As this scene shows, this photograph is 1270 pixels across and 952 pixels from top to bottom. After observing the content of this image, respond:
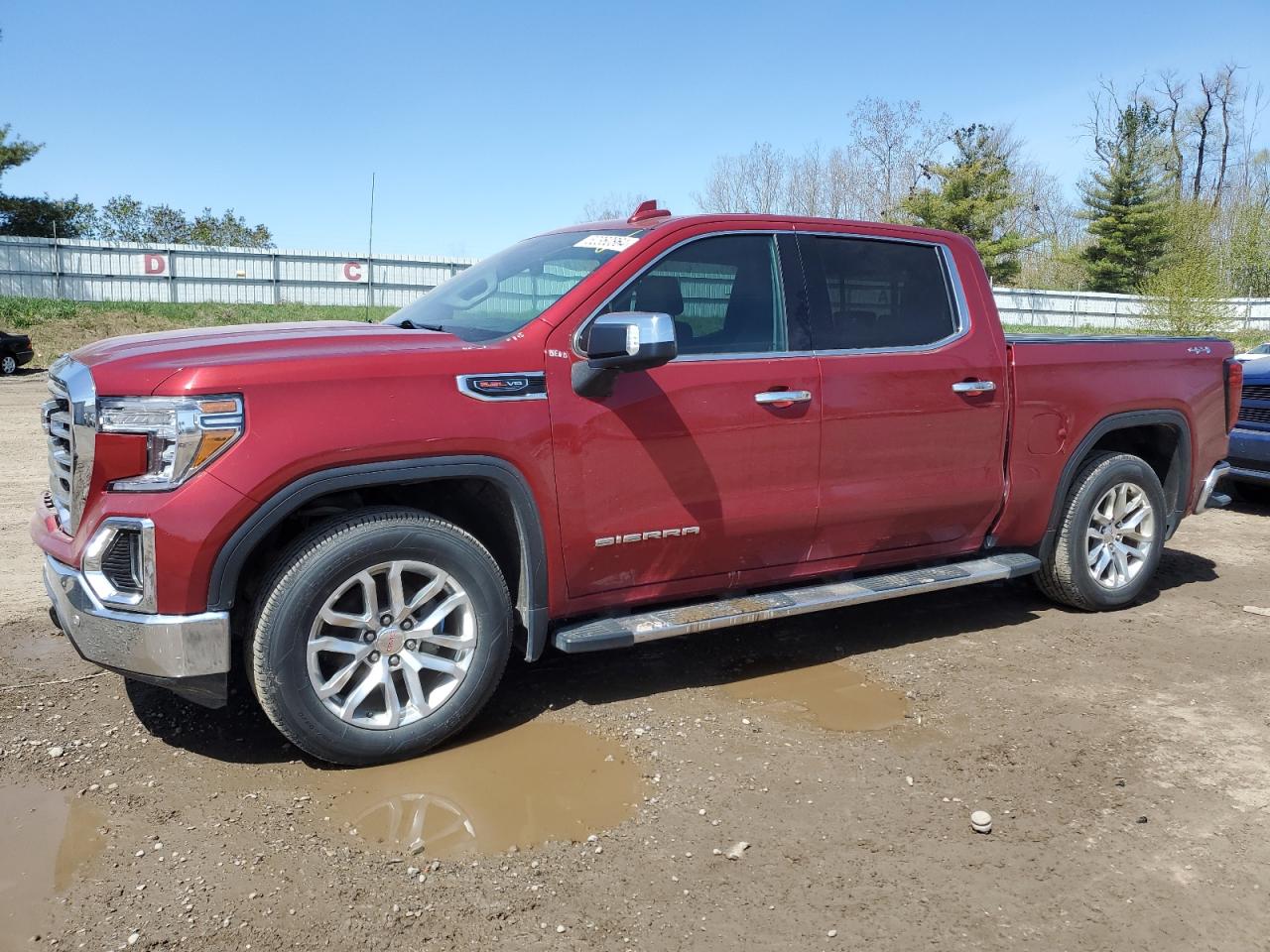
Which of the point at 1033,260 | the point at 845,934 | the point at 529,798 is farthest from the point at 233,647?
the point at 1033,260

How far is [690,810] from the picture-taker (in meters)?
3.31

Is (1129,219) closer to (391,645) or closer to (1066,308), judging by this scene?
(1066,308)

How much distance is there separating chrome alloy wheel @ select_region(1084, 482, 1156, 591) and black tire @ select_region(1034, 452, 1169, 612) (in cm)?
2

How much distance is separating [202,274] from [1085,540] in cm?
2976

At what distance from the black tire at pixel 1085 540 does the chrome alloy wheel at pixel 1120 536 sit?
0.08 feet

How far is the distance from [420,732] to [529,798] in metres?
0.48

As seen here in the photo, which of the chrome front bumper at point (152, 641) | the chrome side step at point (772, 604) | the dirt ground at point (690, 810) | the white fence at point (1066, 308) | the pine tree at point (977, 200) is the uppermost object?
the pine tree at point (977, 200)

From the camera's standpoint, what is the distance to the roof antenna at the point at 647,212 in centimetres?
448

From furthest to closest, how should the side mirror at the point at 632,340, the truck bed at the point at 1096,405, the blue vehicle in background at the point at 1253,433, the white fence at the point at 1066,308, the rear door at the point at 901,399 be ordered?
the white fence at the point at 1066,308, the blue vehicle in background at the point at 1253,433, the truck bed at the point at 1096,405, the rear door at the point at 901,399, the side mirror at the point at 632,340

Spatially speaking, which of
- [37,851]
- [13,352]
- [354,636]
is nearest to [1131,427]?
[354,636]

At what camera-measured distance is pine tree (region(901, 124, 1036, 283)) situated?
41.8 m

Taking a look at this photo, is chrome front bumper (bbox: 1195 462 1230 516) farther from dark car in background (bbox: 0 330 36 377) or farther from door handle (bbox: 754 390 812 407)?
dark car in background (bbox: 0 330 36 377)

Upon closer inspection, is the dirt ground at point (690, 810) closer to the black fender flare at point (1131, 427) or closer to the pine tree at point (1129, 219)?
the black fender flare at point (1131, 427)

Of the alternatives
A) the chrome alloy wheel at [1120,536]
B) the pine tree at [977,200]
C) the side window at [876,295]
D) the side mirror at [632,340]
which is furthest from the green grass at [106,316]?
the side mirror at [632,340]
